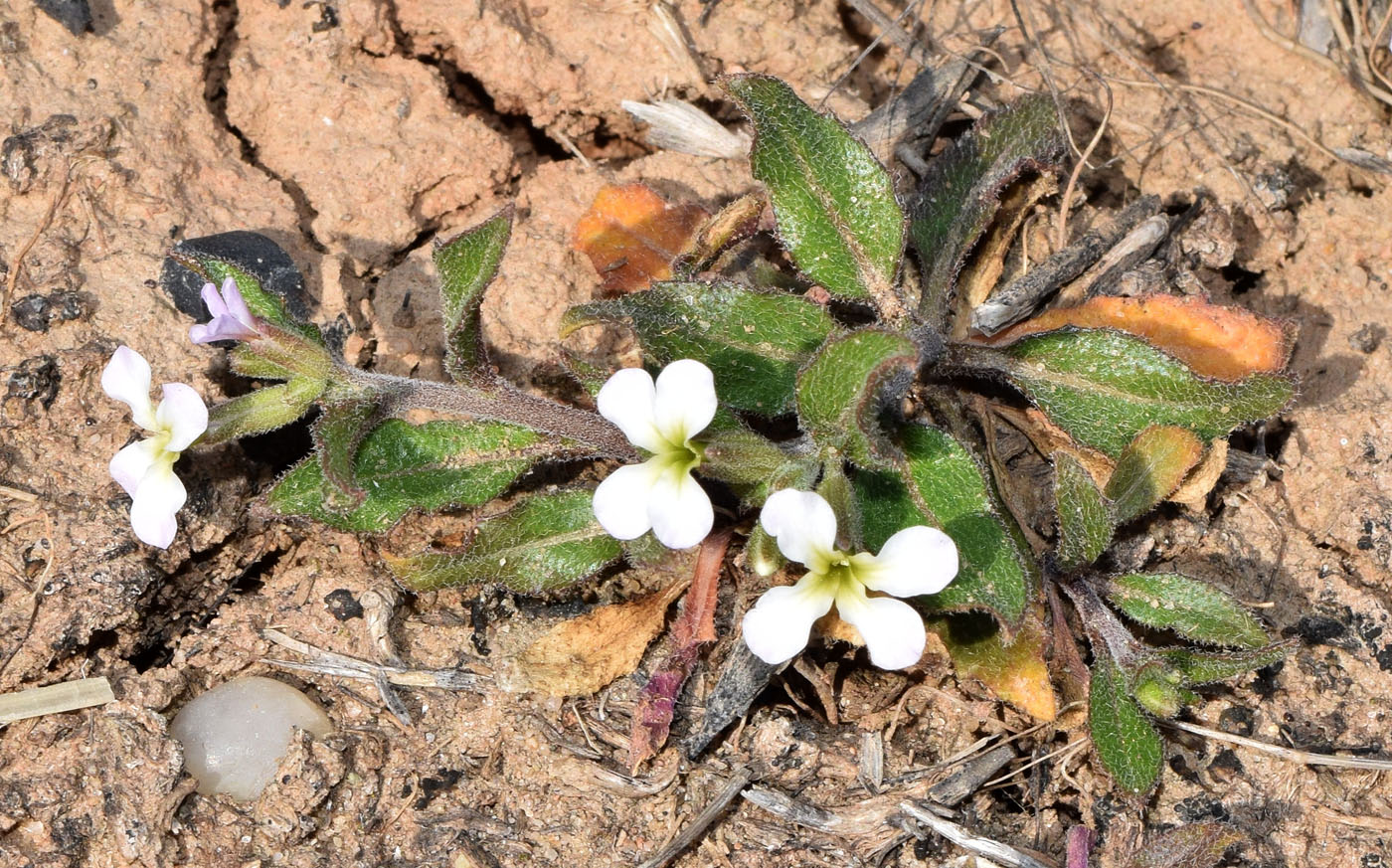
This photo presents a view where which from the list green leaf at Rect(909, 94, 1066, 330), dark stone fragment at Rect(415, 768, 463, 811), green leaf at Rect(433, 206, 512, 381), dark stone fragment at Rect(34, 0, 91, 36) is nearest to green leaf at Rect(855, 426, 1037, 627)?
green leaf at Rect(909, 94, 1066, 330)

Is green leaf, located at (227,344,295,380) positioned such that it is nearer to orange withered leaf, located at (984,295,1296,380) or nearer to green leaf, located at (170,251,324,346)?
green leaf, located at (170,251,324,346)

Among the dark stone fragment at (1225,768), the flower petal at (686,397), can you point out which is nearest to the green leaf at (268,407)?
the flower petal at (686,397)

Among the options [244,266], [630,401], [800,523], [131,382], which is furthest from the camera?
[244,266]

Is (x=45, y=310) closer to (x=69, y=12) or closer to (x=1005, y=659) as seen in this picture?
(x=69, y=12)

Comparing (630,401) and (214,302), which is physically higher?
(630,401)

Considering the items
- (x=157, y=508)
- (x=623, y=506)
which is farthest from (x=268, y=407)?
(x=623, y=506)

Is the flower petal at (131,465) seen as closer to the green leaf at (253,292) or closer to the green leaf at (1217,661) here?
the green leaf at (253,292)

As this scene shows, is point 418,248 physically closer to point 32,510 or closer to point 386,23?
point 386,23
